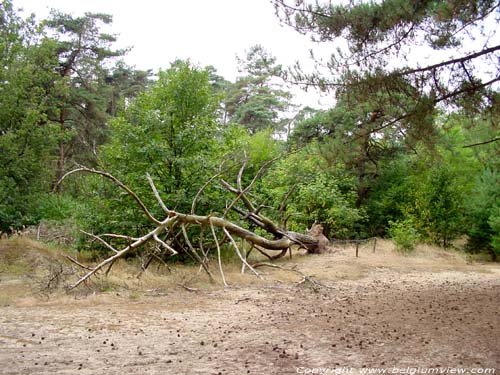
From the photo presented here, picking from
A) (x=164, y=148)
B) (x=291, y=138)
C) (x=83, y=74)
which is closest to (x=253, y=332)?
(x=164, y=148)

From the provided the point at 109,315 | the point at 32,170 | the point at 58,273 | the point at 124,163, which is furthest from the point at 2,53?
the point at 109,315

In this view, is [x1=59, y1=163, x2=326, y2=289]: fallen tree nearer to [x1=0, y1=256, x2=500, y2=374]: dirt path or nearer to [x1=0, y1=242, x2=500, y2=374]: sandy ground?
[x1=0, y1=242, x2=500, y2=374]: sandy ground

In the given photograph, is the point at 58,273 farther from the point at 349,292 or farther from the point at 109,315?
the point at 349,292

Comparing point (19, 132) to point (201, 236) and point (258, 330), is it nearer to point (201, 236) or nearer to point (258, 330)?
point (201, 236)

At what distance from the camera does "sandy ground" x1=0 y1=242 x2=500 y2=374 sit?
14.5ft

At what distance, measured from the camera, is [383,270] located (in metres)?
12.0

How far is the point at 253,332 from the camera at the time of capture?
5648 mm

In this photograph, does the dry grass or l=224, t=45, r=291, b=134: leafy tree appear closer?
the dry grass

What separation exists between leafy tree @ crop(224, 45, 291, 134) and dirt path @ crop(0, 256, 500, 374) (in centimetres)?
2749

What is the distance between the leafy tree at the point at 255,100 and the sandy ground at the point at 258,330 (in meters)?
27.1

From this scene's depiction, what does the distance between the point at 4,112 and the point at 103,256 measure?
5.25m

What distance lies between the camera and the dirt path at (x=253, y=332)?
174 inches

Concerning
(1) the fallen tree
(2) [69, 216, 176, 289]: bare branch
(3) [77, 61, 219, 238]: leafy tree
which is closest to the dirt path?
(2) [69, 216, 176, 289]: bare branch

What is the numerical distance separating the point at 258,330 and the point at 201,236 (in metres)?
4.83
